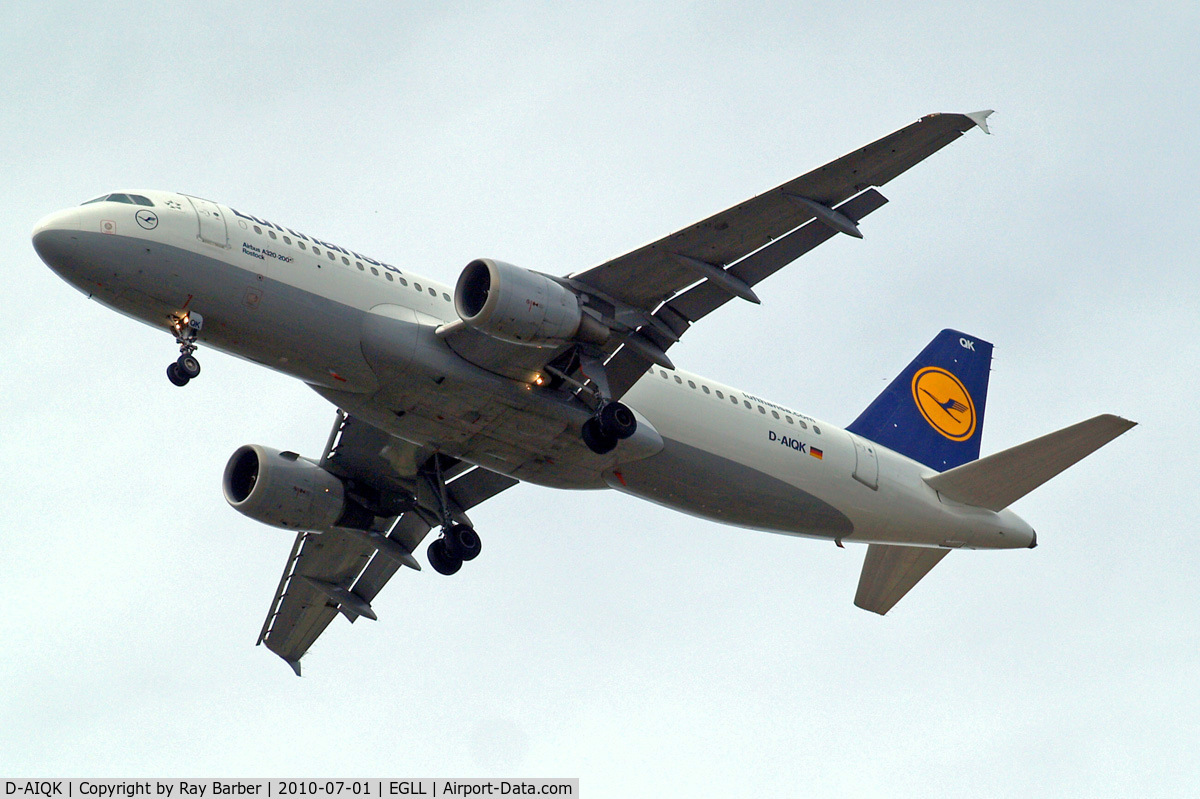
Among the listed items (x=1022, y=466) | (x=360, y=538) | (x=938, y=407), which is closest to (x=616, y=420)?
(x=360, y=538)

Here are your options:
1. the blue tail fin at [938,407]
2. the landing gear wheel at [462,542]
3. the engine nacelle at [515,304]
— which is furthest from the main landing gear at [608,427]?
the blue tail fin at [938,407]

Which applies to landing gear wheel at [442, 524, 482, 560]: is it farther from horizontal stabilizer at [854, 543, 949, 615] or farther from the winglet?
the winglet

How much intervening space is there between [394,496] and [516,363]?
737 cm

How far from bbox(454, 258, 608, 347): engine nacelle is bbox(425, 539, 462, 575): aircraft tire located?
716 centimetres

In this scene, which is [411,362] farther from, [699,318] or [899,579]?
[899,579]

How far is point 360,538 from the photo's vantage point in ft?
112

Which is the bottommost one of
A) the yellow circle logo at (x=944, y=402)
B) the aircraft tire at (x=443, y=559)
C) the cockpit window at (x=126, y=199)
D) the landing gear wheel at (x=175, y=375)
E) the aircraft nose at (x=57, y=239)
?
the aircraft tire at (x=443, y=559)

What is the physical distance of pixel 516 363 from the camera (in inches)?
1051

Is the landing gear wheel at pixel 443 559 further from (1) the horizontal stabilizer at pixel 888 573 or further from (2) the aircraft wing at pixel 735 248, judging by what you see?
(1) the horizontal stabilizer at pixel 888 573

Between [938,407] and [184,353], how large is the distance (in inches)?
746

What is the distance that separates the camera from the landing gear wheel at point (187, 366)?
25.5 meters

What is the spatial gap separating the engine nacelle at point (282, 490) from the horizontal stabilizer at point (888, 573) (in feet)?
43.2

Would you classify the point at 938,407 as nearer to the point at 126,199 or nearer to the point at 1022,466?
the point at 1022,466

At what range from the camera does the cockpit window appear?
2541 cm
